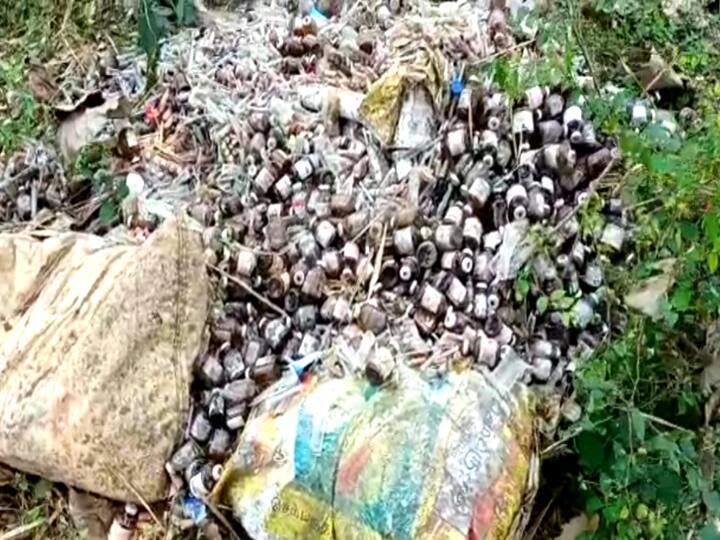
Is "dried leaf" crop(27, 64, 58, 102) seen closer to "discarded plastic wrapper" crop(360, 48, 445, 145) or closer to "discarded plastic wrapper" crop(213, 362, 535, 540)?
"discarded plastic wrapper" crop(360, 48, 445, 145)

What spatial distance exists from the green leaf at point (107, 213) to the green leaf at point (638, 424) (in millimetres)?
1241

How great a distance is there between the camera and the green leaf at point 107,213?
2.45m

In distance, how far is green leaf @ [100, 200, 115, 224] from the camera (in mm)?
2447

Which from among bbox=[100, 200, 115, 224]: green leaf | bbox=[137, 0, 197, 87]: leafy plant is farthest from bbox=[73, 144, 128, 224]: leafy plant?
bbox=[137, 0, 197, 87]: leafy plant

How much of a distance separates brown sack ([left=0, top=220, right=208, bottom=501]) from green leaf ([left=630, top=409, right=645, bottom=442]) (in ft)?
2.76

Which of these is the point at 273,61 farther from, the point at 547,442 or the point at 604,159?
the point at 547,442

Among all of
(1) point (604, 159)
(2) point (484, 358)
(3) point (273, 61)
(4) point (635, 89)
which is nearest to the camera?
(2) point (484, 358)

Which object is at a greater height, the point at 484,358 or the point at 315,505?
the point at 484,358

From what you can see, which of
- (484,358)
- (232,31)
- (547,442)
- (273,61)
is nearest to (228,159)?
(273,61)

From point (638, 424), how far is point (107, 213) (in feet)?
4.17

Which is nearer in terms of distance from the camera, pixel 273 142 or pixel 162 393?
pixel 162 393

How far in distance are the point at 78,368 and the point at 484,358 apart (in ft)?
2.49

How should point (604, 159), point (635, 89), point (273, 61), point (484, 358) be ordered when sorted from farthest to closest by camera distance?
point (273, 61), point (635, 89), point (604, 159), point (484, 358)

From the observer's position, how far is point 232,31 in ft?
9.12
